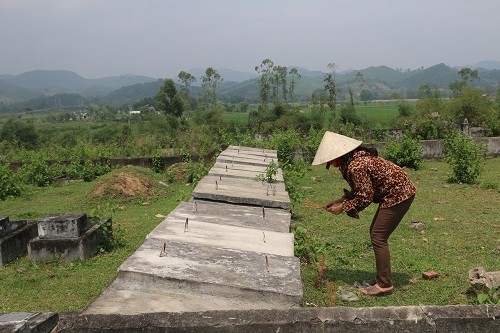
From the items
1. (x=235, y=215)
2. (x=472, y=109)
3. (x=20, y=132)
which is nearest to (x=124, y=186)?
(x=235, y=215)

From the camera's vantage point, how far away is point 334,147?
385cm

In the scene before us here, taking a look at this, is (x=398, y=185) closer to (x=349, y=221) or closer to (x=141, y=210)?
(x=349, y=221)

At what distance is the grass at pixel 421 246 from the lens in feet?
13.5

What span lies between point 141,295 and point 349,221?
4474 millimetres

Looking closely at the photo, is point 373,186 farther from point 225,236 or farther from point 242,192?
point 242,192

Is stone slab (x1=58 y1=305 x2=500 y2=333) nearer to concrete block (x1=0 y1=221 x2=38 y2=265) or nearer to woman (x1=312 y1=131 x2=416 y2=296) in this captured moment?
woman (x1=312 y1=131 x2=416 y2=296)

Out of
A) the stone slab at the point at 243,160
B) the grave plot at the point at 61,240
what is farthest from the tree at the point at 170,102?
the grave plot at the point at 61,240

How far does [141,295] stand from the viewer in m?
2.91

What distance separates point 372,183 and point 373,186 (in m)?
0.04

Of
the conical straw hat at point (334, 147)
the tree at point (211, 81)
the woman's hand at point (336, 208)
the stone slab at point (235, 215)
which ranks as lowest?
the stone slab at point (235, 215)

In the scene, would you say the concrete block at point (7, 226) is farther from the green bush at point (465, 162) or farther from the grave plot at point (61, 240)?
the green bush at point (465, 162)

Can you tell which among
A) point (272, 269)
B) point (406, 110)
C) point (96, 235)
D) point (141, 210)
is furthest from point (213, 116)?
point (272, 269)

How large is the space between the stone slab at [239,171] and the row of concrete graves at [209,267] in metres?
2.18

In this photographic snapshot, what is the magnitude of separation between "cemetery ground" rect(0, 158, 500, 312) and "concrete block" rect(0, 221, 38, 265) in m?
0.21
